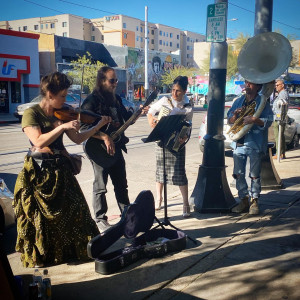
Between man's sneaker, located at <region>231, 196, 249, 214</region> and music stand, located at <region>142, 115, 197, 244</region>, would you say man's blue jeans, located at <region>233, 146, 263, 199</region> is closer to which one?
man's sneaker, located at <region>231, 196, 249, 214</region>

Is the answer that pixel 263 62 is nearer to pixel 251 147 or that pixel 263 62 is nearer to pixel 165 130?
pixel 251 147

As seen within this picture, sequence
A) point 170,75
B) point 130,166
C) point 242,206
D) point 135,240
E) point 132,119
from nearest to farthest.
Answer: point 135,240
point 132,119
point 242,206
point 130,166
point 170,75

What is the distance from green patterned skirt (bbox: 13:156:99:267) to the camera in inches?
132

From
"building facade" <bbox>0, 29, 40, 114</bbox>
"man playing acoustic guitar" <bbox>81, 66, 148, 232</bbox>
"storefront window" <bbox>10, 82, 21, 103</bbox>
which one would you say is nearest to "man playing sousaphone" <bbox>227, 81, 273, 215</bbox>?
"man playing acoustic guitar" <bbox>81, 66, 148, 232</bbox>

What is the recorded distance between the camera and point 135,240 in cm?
373

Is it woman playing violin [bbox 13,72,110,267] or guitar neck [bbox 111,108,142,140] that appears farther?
guitar neck [bbox 111,108,142,140]

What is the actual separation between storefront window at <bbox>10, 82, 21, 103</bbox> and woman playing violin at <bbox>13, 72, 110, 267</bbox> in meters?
24.9

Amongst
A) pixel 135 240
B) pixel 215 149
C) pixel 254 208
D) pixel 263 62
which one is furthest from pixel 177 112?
pixel 135 240

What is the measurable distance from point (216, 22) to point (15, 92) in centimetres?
2416

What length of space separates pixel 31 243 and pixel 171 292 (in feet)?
4.59

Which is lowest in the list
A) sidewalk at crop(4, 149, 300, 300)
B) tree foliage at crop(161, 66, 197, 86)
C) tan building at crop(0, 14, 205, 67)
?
sidewalk at crop(4, 149, 300, 300)

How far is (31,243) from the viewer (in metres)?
3.41

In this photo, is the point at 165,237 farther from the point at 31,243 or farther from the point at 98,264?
the point at 31,243

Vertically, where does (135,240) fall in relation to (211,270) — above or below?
above
